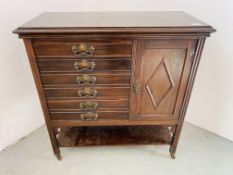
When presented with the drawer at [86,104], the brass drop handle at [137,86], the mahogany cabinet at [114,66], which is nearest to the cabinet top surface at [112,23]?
the mahogany cabinet at [114,66]

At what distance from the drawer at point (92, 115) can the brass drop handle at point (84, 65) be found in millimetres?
312

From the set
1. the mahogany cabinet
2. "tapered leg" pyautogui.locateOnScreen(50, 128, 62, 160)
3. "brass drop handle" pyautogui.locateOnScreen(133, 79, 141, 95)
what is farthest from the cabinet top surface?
"tapered leg" pyautogui.locateOnScreen(50, 128, 62, 160)

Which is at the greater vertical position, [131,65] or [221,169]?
[131,65]

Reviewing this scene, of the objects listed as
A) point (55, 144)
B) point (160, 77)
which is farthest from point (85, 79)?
point (55, 144)

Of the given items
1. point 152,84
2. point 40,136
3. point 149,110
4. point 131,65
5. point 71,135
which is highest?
point 131,65

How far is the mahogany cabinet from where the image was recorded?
0.96 m

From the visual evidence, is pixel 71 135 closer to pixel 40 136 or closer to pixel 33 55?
pixel 40 136

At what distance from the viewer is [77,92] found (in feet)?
3.77

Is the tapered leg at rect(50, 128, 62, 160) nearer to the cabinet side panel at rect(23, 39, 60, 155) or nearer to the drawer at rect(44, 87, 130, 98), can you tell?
the cabinet side panel at rect(23, 39, 60, 155)

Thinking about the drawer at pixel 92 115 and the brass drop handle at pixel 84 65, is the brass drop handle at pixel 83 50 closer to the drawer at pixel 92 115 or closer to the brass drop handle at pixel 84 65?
the brass drop handle at pixel 84 65

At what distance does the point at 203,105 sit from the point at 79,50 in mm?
1231

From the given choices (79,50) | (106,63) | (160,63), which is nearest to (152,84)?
(160,63)

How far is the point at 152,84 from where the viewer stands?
114 centimetres

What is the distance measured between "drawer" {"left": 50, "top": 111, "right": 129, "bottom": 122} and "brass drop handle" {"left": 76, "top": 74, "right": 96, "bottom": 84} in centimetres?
23
